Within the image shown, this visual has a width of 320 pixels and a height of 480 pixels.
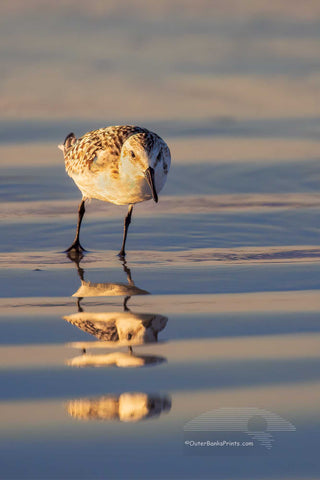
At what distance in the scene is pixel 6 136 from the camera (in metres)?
12.2

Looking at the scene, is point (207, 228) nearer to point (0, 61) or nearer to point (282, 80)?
point (282, 80)

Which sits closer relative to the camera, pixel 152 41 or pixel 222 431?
pixel 222 431

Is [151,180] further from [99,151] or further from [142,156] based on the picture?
[99,151]

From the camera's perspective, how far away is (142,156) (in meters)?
8.27

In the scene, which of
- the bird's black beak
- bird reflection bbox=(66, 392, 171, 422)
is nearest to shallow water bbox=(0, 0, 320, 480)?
bird reflection bbox=(66, 392, 171, 422)

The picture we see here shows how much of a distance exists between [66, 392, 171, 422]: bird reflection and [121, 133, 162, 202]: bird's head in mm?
3661

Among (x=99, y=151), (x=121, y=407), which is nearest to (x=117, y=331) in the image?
(x=121, y=407)

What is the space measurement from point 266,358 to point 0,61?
10651 millimetres

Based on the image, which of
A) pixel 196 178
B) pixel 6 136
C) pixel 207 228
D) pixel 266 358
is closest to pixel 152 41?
pixel 6 136

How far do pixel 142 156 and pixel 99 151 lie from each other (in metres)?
0.78

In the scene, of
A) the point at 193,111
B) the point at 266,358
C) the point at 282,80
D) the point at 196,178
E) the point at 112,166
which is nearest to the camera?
the point at 266,358

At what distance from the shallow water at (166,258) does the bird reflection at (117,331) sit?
0.7 inches

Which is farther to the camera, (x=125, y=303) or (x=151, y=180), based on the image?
(x=151, y=180)

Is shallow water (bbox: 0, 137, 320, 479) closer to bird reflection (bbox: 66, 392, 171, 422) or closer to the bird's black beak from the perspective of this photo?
bird reflection (bbox: 66, 392, 171, 422)
